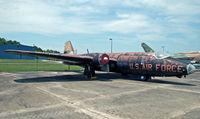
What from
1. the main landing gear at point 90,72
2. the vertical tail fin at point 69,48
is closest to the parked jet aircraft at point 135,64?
the main landing gear at point 90,72

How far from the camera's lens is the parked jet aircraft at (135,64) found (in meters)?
11.8

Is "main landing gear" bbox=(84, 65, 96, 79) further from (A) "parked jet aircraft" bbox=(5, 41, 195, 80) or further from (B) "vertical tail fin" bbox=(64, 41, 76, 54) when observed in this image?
(B) "vertical tail fin" bbox=(64, 41, 76, 54)

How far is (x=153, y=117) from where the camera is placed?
5.25 m

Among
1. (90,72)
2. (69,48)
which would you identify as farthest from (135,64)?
(69,48)

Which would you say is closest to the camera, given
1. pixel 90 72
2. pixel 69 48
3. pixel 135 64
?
pixel 135 64

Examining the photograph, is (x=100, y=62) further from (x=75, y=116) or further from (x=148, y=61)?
(x=75, y=116)

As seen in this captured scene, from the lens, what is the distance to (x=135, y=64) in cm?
1401

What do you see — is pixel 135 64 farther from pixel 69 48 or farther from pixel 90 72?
pixel 69 48

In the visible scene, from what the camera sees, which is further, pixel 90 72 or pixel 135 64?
pixel 90 72

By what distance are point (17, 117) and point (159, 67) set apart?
10.6m

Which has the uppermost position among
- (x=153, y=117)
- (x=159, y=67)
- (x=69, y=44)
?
(x=69, y=44)

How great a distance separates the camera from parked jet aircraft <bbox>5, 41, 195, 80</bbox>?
11.8 metres

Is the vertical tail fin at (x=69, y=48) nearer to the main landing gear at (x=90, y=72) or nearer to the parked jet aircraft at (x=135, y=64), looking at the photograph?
the parked jet aircraft at (x=135, y=64)

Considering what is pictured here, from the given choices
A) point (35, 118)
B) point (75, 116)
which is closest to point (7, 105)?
point (35, 118)
